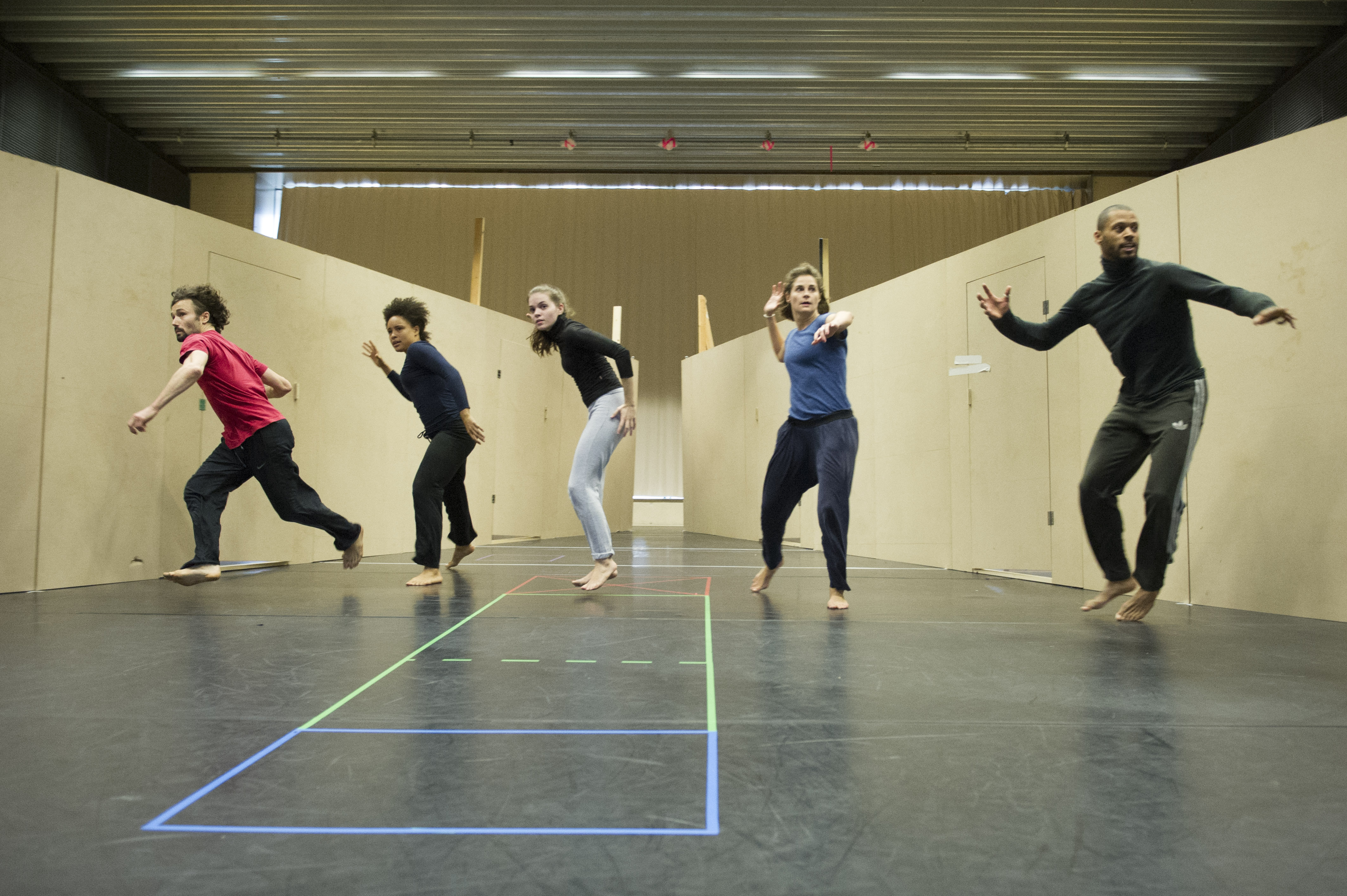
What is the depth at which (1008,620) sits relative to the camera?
132 inches

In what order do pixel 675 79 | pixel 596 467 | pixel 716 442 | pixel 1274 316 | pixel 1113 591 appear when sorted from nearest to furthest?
pixel 1274 316 → pixel 1113 591 → pixel 596 467 → pixel 675 79 → pixel 716 442

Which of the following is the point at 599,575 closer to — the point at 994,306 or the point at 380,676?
the point at 380,676

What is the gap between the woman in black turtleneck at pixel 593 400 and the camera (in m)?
4.20

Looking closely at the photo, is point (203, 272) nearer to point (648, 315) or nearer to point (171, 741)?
point (171, 741)

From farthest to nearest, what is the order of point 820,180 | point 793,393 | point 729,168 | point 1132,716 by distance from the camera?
point 820,180, point 729,168, point 793,393, point 1132,716

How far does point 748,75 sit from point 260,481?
7.11 m

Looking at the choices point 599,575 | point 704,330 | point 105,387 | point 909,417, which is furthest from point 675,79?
point 599,575

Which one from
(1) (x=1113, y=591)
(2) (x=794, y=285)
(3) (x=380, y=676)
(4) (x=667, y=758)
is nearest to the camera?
(4) (x=667, y=758)

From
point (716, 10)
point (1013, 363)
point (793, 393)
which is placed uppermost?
point (716, 10)

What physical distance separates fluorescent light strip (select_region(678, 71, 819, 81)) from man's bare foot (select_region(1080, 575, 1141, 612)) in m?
7.39

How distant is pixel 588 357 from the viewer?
4320 millimetres

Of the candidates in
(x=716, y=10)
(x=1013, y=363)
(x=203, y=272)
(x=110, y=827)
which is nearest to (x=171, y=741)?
(x=110, y=827)

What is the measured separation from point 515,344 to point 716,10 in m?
3.77

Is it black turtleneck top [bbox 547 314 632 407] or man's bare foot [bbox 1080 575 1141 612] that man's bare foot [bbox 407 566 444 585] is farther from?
man's bare foot [bbox 1080 575 1141 612]
